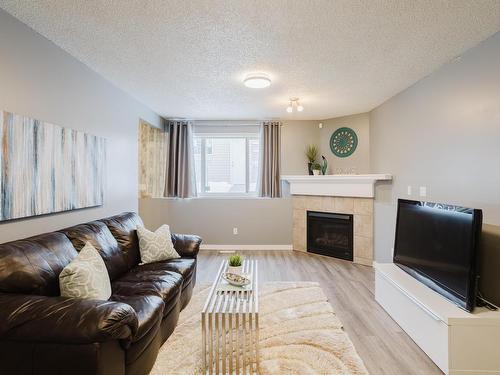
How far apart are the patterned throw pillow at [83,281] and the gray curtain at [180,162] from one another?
3.41 meters

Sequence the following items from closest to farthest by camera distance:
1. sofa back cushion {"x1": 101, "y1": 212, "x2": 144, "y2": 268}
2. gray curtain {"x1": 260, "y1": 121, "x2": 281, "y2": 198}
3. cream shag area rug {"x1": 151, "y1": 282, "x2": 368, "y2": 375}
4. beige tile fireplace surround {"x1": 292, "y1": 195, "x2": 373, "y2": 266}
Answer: cream shag area rug {"x1": 151, "y1": 282, "x2": 368, "y2": 375} < sofa back cushion {"x1": 101, "y1": 212, "x2": 144, "y2": 268} < beige tile fireplace surround {"x1": 292, "y1": 195, "x2": 373, "y2": 266} < gray curtain {"x1": 260, "y1": 121, "x2": 281, "y2": 198}

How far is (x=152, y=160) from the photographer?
539 cm

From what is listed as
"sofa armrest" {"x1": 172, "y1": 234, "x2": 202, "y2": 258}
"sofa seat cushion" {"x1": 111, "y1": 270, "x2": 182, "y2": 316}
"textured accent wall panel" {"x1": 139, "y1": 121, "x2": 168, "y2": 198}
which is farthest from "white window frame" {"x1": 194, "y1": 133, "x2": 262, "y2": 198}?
"sofa seat cushion" {"x1": 111, "y1": 270, "x2": 182, "y2": 316}

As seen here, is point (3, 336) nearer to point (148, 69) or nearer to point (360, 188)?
point (148, 69)

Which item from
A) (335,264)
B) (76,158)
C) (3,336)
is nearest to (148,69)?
(76,158)

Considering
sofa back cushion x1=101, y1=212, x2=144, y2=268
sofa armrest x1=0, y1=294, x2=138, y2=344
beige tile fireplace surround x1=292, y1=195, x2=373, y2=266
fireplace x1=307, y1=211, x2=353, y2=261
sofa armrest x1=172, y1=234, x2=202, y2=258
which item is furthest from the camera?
fireplace x1=307, y1=211, x2=353, y2=261

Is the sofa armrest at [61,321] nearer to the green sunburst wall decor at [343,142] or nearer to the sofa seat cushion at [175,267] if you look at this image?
the sofa seat cushion at [175,267]

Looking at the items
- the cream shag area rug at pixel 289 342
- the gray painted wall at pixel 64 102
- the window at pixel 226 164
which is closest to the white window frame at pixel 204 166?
the window at pixel 226 164

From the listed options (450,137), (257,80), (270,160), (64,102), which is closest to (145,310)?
(64,102)

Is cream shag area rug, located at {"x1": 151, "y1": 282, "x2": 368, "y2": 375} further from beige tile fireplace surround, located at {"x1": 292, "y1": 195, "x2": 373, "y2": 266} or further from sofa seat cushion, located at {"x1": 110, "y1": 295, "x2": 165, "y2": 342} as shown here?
beige tile fireplace surround, located at {"x1": 292, "y1": 195, "x2": 373, "y2": 266}

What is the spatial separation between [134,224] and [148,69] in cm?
176

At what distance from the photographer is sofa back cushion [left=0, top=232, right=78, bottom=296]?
1634 mm

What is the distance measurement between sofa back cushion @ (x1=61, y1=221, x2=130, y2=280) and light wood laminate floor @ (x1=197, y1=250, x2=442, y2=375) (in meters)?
1.32

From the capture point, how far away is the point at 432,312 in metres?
2.00
